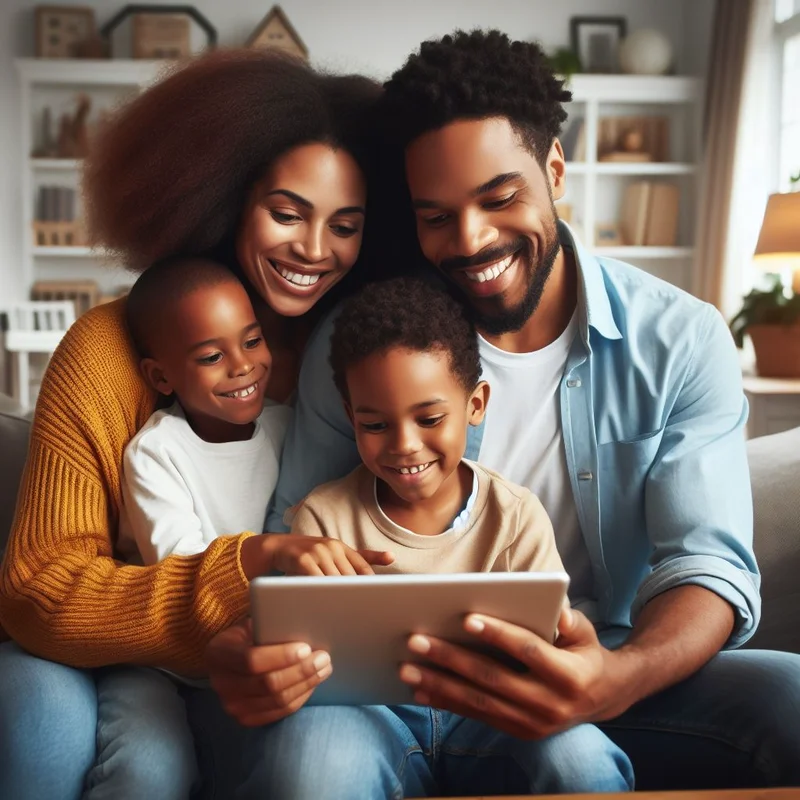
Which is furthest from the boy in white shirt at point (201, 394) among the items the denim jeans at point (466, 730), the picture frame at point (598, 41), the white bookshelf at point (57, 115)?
the picture frame at point (598, 41)

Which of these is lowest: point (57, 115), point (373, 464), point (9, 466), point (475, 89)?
point (9, 466)

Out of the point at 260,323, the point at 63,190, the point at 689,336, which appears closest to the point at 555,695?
the point at 689,336

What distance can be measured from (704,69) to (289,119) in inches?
185

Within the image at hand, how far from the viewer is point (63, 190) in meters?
5.59

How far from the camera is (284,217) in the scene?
1.56 metres

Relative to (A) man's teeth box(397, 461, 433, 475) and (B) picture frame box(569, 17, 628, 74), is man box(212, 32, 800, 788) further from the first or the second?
(B) picture frame box(569, 17, 628, 74)

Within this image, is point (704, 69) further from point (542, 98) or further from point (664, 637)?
point (664, 637)

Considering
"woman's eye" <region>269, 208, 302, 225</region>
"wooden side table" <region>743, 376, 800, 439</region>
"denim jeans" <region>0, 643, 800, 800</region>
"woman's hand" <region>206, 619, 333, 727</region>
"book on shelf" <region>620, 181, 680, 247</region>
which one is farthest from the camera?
"book on shelf" <region>620, 181, 680, 247</region>

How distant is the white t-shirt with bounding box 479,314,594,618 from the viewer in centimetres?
152

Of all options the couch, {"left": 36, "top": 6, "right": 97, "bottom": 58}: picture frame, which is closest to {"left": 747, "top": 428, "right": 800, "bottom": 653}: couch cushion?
the couch

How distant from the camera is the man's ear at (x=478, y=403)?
144cm

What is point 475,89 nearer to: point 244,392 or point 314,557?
point 244,392

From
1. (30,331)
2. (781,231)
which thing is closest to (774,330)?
(781,231)

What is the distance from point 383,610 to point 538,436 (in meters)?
0.56
